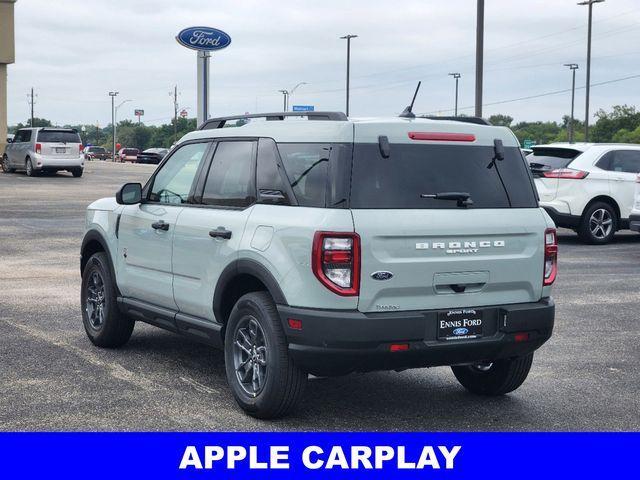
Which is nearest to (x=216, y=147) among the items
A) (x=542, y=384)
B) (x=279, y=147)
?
(x=279, y=147)

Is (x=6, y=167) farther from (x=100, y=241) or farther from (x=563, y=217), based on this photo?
(x=100, y=241)

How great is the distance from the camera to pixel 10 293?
36.4 feet

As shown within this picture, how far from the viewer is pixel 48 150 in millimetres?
37844

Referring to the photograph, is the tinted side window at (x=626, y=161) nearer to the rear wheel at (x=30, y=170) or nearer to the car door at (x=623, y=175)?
the car door at (x=623, y=175)

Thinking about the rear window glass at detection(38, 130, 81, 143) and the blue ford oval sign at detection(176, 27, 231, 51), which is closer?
the blue ford oval sign at detection(176, 27, 231, 51)

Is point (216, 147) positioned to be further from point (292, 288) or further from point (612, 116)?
point (612, 116)

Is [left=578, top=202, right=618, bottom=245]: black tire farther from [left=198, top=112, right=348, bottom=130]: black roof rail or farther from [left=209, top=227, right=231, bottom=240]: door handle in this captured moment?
[left=209, top=227, right=231, bottom=240]: door handle

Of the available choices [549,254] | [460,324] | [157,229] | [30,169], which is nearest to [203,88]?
[30,169]

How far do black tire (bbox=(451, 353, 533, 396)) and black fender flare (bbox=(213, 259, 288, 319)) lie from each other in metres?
1.73

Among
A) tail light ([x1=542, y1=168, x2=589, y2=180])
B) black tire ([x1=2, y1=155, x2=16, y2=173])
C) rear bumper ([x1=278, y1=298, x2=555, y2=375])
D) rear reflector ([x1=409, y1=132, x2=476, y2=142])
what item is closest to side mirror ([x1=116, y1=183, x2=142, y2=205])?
rear bumper ([x1=278, y1=298, x2=555, y2=375])

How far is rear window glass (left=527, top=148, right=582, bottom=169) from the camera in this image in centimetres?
1716

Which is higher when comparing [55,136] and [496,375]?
[55,136]

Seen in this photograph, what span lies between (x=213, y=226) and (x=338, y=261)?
1286 mm

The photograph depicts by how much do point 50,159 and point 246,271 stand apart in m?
33.7
